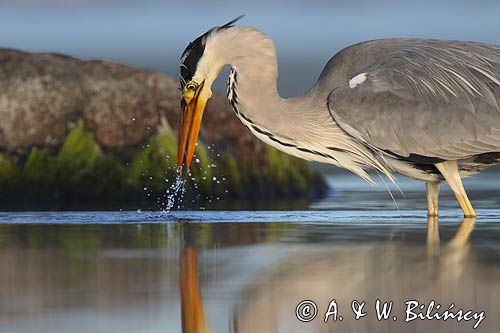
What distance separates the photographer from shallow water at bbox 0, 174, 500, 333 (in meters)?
6.44

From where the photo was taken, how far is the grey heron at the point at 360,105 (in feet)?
36.4

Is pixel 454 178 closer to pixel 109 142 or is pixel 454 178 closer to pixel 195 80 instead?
pixel 195 80

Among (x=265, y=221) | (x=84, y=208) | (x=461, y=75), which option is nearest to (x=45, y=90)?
(x=84, y=208)

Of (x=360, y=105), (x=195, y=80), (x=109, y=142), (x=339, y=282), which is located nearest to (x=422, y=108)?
(x=360, y=105)

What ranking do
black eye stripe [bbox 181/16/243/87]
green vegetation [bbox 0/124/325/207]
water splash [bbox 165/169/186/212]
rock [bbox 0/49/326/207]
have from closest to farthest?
black eye stripe [bbox 181/16/243/87], water splash [bbox 165/169/186/212], green vegetation [bbox 0/124/325/207], rock [bbox 0/49/326/207]

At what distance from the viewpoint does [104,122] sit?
578 inches

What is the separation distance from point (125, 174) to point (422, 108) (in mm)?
4176

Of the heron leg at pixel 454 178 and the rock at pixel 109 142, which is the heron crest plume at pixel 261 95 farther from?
the rock at pixel 109 142

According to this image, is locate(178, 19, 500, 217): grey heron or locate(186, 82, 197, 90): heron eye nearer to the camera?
locate(186, 82, 197, 90): heron eye

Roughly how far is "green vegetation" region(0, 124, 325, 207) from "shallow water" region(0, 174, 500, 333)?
6.76ft

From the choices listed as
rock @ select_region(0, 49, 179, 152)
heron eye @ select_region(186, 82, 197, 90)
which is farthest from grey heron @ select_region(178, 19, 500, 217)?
rock @ select_region(0, 49, 179, 152)

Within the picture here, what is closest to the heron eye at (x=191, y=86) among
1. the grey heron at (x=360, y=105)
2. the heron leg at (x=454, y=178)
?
the grey heron at (x=360, y=105)

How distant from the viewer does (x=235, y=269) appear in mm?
8164

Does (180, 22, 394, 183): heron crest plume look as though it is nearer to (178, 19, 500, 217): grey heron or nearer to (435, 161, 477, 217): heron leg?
(178, 19, 500, 217): grey heron
